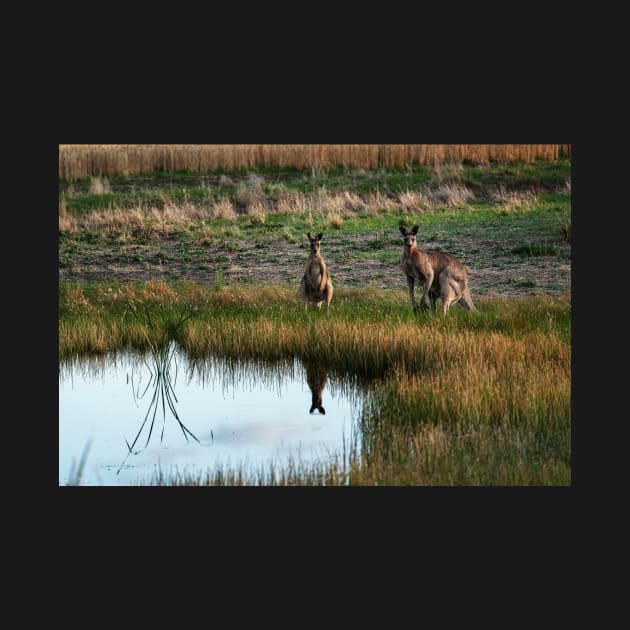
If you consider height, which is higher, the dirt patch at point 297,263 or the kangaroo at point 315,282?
the dirt patch at point 297,263

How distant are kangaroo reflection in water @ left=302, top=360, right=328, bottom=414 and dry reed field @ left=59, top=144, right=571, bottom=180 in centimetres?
1903

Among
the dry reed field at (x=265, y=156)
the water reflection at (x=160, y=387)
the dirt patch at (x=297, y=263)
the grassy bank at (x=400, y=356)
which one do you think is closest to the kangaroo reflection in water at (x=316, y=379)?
the grassy bank at (x=400, y=356)

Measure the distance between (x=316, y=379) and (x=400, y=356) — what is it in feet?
4.64

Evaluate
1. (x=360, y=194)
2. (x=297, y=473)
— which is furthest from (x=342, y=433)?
(x=360, y=194)

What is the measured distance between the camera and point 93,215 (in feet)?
90.2

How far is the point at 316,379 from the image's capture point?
15.2 m

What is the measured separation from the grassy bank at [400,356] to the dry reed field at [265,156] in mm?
12634

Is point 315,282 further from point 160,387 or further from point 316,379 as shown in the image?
point 160,387

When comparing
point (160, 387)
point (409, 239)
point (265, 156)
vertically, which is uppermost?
Answer: point (265, 156)

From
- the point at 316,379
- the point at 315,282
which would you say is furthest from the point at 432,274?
the point at 316,379

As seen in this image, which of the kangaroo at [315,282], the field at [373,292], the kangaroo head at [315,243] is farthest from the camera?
the kangaroo head at [315,243]

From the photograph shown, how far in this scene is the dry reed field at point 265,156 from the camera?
108ft

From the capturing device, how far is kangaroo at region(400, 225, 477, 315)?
653 inches

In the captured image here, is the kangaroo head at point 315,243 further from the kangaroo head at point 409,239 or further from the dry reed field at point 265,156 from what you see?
the dry reed field at point 265,156
